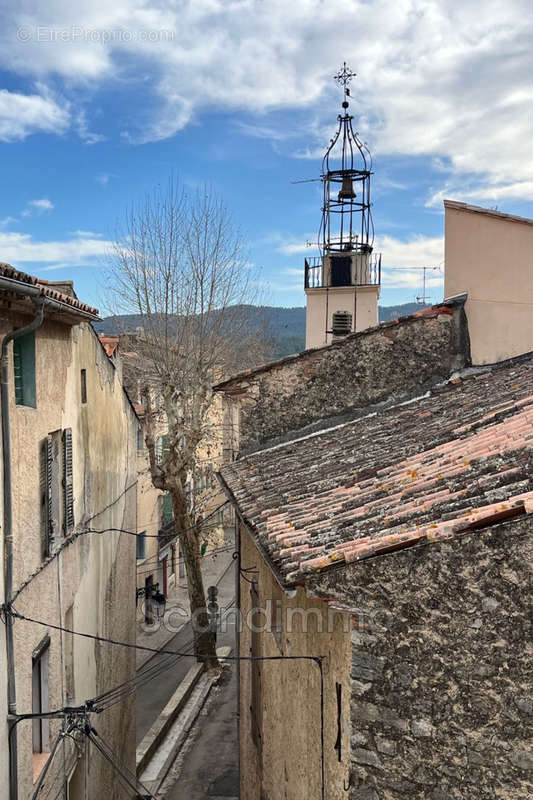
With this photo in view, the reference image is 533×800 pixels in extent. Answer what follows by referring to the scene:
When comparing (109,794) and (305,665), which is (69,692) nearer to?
(109,794)

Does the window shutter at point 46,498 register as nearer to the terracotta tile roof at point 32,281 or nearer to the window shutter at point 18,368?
the window shutter at point 18,368

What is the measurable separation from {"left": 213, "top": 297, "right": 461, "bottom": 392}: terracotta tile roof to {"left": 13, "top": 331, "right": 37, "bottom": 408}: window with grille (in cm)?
328

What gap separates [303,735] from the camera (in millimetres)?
5477

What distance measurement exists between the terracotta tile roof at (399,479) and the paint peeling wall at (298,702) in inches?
22.1

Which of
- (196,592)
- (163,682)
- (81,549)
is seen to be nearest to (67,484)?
(81,549)

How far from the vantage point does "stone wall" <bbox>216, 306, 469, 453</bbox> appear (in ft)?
30.9

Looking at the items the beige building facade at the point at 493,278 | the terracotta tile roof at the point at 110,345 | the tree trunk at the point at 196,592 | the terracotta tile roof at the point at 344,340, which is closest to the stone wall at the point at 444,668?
the terracotta tile roof at the point at 344,340

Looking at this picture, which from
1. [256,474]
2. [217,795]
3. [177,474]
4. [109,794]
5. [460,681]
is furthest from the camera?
[177,474]

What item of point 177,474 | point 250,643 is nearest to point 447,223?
point 250,643

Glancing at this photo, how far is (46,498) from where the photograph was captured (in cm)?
771

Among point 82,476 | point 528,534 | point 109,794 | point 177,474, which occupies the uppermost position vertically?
point 528,534

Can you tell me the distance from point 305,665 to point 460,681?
6.01 feet

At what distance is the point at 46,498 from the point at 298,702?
12.4 feet

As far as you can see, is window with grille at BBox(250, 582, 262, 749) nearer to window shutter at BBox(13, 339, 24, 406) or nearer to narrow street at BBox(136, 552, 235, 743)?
window shutter at BBox(13, 339, 24, 406)
